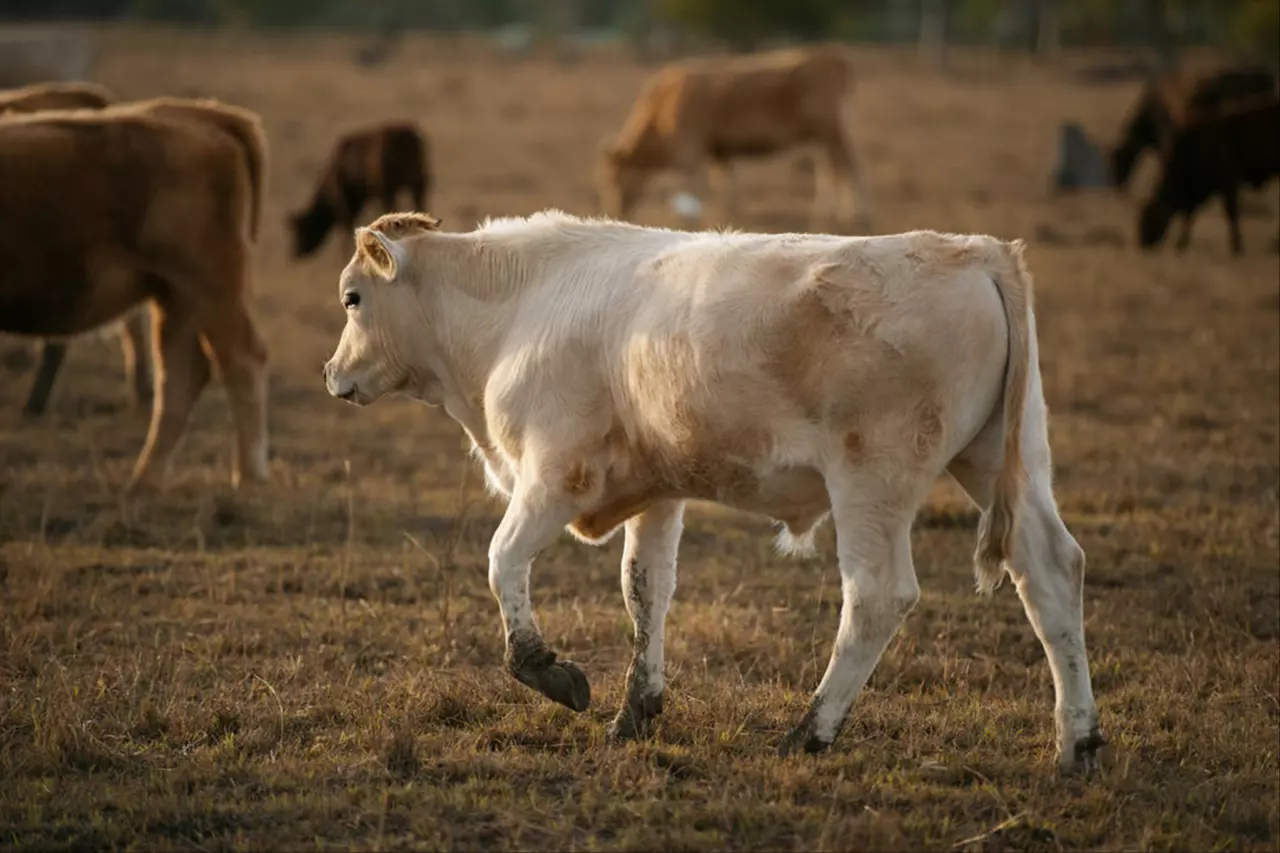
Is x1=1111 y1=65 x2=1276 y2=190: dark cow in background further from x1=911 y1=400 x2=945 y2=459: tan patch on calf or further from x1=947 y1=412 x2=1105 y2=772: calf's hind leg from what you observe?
x1=911 y1=400 x2=945 y2=459: tan patch on calf

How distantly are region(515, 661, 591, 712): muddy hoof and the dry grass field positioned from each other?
19cm

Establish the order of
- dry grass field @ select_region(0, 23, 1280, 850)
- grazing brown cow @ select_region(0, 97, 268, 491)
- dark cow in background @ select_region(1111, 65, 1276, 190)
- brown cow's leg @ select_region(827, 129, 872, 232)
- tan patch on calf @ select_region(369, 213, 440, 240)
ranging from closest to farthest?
dry grass field @ select_region(0, 23, 1280, 850), tan patch on calf @ select_region(369, 213, 440, 240), grazing brown cow @ select_region(0, 97, 268, 491), brown cow's leg @ select_region(827, 129, 872, 232), dark cow in background @ select_region(1111, 65, 1276, 190)

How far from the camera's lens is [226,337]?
30.9 feet

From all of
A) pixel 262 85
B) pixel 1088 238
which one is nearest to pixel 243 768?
pixel 1088 238

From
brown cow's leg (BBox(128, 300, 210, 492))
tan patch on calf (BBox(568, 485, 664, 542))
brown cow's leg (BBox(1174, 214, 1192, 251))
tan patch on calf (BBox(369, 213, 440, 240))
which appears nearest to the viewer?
tan patch on calf (BBox(568, 485, 664, 542))

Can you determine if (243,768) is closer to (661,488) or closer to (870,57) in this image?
(661,488)

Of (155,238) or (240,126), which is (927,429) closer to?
(155,238)

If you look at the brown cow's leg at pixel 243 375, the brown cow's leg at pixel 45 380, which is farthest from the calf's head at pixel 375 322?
the brown cow's leg at pixel 45 380

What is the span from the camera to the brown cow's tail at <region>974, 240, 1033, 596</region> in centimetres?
508

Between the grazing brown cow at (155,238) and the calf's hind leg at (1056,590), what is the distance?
5.36 metres

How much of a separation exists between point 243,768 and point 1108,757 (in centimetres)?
282

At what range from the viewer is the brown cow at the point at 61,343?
439 inches

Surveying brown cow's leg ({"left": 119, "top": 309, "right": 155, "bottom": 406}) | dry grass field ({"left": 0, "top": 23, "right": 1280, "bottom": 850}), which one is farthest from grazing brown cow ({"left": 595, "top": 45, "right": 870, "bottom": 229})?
brown cow's leg ({"left": 119, "top": 309, "right": 155, "bottom": 406})

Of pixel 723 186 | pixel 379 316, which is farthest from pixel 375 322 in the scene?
pixel 723 186
